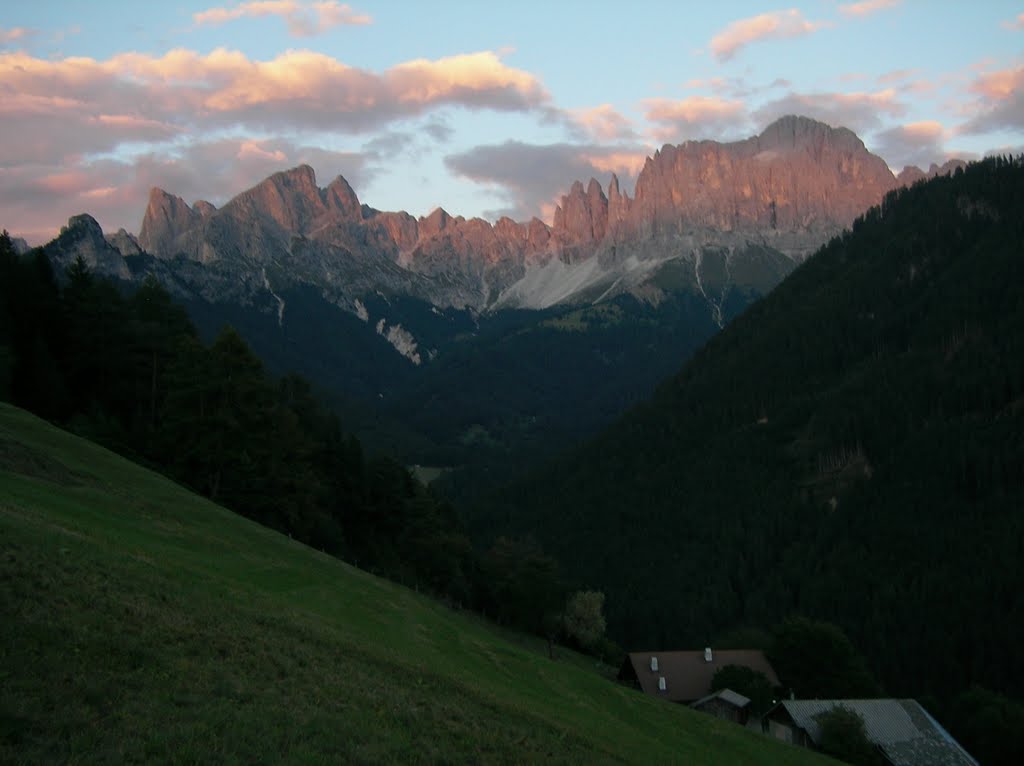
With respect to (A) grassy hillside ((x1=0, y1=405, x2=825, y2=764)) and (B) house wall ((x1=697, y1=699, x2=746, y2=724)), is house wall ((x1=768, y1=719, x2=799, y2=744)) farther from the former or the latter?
(A) grassy hillside ((x1=0, y1=405, x2=825, y2=764))

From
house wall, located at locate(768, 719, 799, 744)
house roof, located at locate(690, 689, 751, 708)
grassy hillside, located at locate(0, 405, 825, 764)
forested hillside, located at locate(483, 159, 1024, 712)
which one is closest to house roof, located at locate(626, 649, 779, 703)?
house roof, located at locate(690, 689, 751, 708)

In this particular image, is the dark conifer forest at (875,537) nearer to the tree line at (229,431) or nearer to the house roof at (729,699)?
the tree line at (229,431)

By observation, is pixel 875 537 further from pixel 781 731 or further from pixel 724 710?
pixel 781 731

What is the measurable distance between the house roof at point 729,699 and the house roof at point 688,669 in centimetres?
521

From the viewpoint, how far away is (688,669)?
249ft

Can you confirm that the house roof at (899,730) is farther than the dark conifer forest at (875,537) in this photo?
No

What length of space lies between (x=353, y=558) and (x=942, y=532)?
119205mm

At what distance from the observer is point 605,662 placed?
8525 centimetres

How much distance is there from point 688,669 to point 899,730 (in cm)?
1963

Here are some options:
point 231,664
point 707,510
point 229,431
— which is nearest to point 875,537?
point 707,510

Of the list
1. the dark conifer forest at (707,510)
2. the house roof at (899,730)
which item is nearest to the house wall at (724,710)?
the house roof at (899,730)

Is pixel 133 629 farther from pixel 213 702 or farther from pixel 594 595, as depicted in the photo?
pixel 594 595

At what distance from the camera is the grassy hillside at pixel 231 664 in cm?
1639

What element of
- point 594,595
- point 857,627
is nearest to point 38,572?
point 594,595
